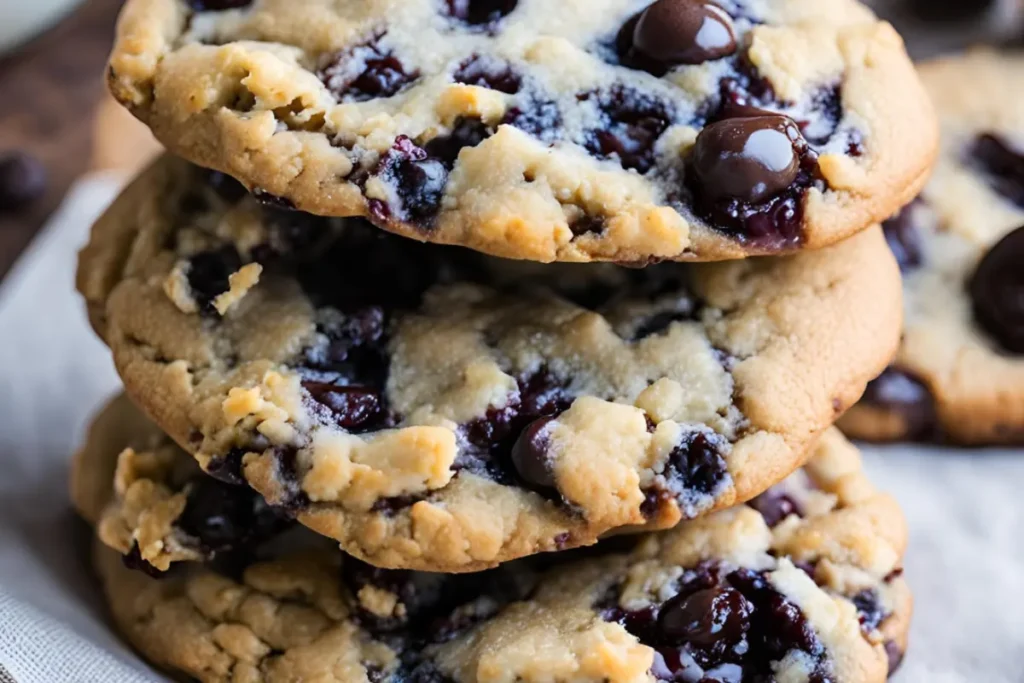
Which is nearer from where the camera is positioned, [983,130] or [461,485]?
[461,485]

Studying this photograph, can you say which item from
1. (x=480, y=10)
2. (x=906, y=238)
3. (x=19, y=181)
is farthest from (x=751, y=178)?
(x=19, y=181)

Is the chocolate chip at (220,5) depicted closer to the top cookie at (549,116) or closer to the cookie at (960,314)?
the top cookie at (549,116)

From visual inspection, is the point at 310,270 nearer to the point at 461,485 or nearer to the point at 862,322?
the point at 461,485

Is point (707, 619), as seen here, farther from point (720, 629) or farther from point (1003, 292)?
point (1003, 292)

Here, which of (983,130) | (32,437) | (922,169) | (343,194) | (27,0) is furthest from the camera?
(27,0)

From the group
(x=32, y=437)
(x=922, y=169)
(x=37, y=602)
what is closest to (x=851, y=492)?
(x=922, y=169)

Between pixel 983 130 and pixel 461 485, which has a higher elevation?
pixel 461 485

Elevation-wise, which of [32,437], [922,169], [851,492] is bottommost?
[32,437]

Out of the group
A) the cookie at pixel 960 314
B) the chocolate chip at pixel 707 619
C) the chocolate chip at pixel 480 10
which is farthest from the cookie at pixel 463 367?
the cookie at pixel 960 314
